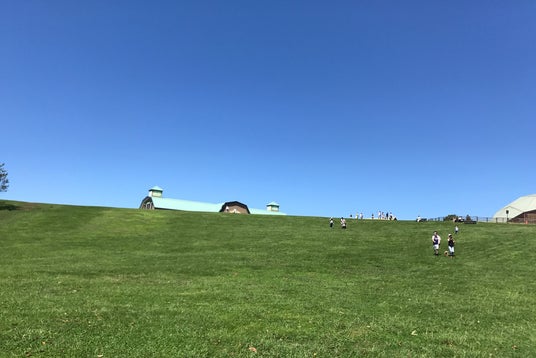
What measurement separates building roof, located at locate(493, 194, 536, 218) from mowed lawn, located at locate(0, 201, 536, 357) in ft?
296

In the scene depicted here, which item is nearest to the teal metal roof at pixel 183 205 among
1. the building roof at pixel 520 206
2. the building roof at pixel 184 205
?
the building roof at pixel 184 205

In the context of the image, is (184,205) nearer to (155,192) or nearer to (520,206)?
(155,192)

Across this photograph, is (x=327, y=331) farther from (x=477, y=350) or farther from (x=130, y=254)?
(x=130, y=254)

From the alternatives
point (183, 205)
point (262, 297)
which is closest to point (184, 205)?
point (183, 205)

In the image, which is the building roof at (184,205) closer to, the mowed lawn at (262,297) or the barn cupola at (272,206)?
the barn cupola at (272,206)

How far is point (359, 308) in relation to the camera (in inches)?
603

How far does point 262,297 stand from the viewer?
55.7 ft

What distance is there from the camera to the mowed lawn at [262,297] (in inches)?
419

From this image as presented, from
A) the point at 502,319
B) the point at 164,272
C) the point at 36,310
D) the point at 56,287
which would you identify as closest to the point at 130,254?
the point at 164,272

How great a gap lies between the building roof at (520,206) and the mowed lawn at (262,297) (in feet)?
296

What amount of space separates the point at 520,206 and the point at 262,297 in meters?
130

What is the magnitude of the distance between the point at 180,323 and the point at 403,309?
27.0 feet

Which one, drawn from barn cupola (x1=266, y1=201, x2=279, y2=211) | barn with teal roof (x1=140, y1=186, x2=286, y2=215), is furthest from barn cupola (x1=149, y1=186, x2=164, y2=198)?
barn cupola (x1=266, y1=201, x2=279, y2=211)

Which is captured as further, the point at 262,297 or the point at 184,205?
the point at 184,205
